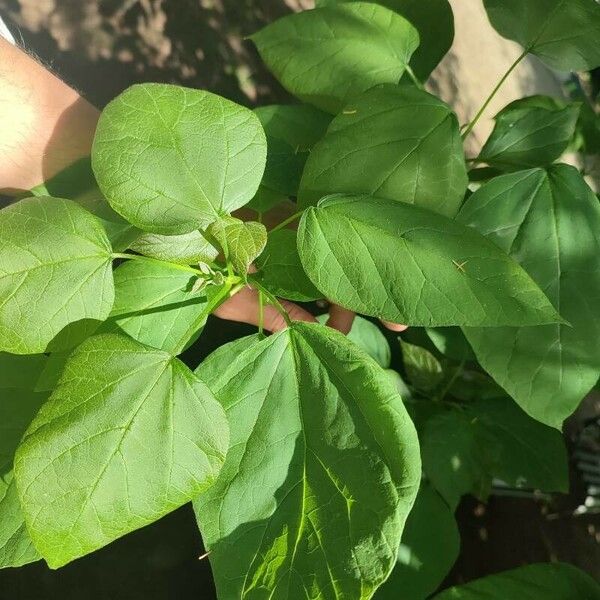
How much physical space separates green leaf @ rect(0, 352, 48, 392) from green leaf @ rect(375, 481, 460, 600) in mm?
689

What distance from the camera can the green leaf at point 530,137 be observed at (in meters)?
0.80

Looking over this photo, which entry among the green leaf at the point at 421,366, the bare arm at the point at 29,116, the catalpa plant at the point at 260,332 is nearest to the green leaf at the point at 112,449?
the catalpa plant at the point at 260,332

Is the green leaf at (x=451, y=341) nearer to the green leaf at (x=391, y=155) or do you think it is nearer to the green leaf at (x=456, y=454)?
the green leaf at (x=456, y=454)

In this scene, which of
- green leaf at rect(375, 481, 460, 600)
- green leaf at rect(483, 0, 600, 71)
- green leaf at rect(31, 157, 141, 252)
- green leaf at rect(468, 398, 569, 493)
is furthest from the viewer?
green leaf at rect(468, 398, 569, 493)

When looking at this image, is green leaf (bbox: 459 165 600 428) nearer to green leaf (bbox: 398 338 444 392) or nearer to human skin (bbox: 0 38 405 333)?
human skin (bbox: 0 38 405 333)

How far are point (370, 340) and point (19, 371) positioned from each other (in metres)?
0.68

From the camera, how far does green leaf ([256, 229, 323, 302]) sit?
25.9 inches

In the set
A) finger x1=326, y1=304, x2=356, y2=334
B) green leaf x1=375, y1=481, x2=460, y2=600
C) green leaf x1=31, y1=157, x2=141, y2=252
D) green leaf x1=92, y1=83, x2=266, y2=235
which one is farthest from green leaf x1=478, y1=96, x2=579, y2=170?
green leaf x1=375, y1=481, x2=460, y2=600

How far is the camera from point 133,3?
5.54 ft

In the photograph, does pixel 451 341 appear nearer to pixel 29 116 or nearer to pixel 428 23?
pixel 428 23

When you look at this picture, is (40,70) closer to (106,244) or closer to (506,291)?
(106,244)

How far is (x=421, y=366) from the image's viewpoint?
1.20m

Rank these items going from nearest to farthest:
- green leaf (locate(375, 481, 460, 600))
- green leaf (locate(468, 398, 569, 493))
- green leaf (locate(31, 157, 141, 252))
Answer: green leaf (locate(31, 157, 141, 252)) → green leaf (locate(375, 481, 460, 600)) → green leaf (locate(468, 398, 569, 493))

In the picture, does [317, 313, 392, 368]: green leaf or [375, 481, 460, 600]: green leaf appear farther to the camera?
[317, 313, 392, 368]: green leaf
